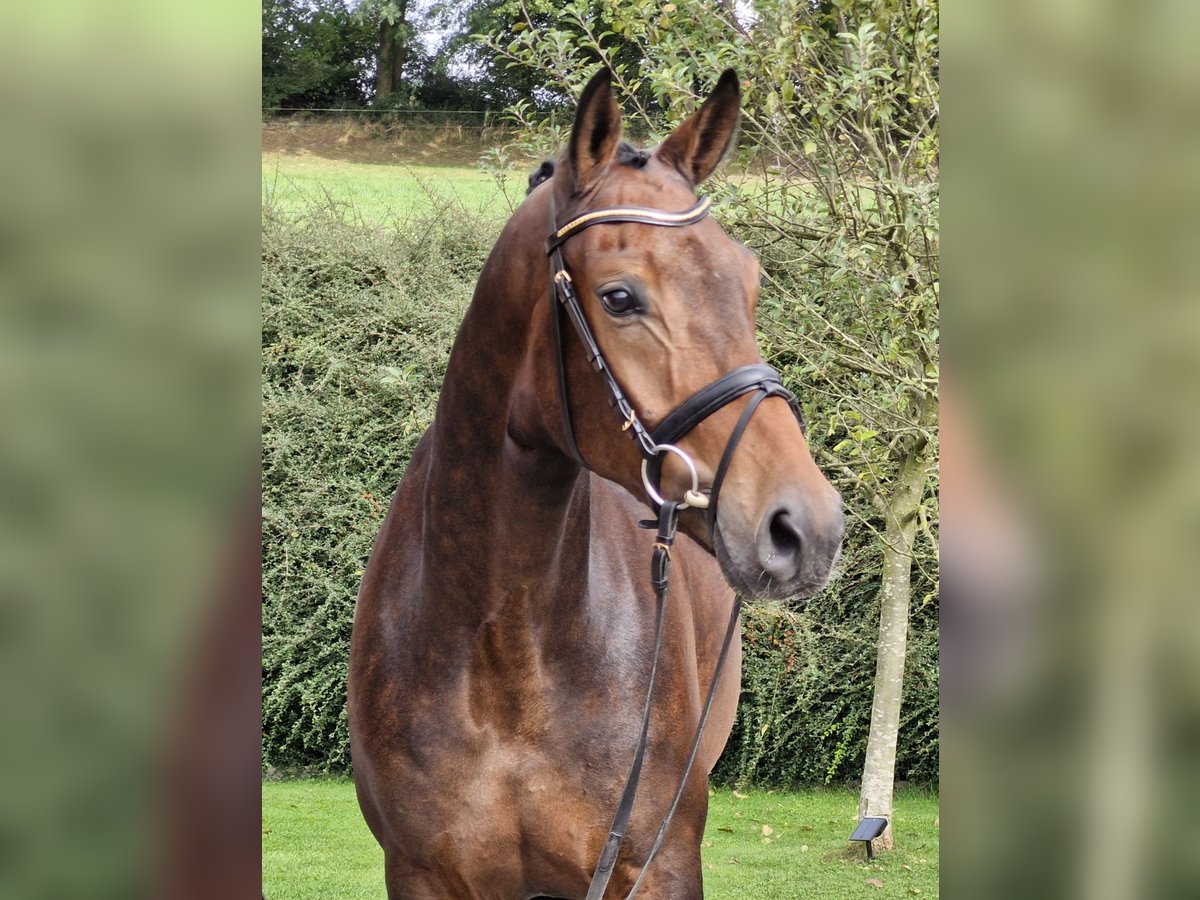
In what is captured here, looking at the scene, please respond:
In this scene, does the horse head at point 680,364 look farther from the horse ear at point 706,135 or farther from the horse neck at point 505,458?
the horse neck at point 505,458

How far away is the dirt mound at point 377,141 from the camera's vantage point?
15227mm

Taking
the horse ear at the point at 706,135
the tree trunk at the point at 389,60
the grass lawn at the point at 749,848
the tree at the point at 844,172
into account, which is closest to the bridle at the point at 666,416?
the horse ear at the point at 706,135

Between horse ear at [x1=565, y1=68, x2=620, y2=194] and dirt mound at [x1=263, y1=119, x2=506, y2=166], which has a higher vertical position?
dirt mound at [x1=263, y1=119, x2=506, y2=166]

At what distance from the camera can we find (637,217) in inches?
→ 74.8

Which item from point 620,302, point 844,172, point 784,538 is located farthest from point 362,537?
point 784,538

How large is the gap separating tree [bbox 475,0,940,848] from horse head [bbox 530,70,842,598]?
260cm

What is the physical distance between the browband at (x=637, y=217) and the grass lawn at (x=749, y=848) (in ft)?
16.7

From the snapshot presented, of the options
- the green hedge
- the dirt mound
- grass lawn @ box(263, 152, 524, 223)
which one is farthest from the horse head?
the dirt mound

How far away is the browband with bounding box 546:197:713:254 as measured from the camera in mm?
1890

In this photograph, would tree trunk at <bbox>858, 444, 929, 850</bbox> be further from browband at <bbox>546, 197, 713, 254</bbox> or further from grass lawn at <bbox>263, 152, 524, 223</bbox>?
browband at <bbox>546, 197, 713, 254</bbox>

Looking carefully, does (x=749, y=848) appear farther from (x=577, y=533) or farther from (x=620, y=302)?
(x=620, y=302)
